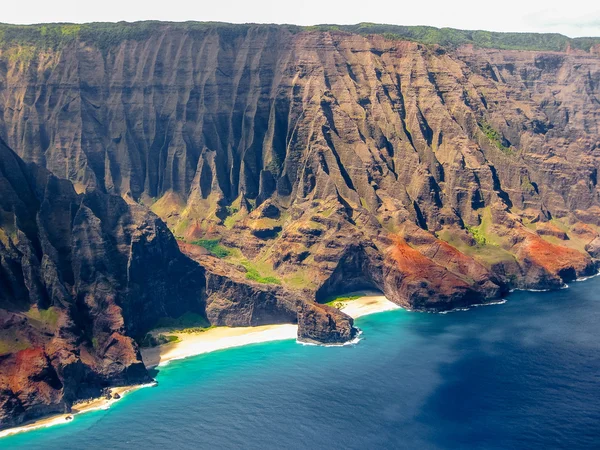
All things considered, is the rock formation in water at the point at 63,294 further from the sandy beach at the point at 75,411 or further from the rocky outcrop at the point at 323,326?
the sandy beach at the point at 75,411

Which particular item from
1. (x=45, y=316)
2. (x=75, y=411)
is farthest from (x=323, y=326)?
(x=45, y=316)

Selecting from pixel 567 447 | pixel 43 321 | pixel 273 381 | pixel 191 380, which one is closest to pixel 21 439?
pixel 43 321

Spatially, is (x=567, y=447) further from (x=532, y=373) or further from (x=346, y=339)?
(x=346, y=339)

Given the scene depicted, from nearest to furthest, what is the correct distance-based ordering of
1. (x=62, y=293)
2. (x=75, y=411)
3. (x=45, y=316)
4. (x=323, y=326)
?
(x=75, y=411) < (x=45, y=316) < (x=62, y=293) < (x=323, y=326)

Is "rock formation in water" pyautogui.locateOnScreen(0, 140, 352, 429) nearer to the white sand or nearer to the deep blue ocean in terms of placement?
the white sand

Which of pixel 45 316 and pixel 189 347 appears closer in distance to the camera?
pixel 45 316

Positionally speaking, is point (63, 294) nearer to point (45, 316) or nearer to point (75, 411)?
point (45, 316)

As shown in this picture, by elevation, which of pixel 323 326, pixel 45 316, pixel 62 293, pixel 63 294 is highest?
pixel 62 293
